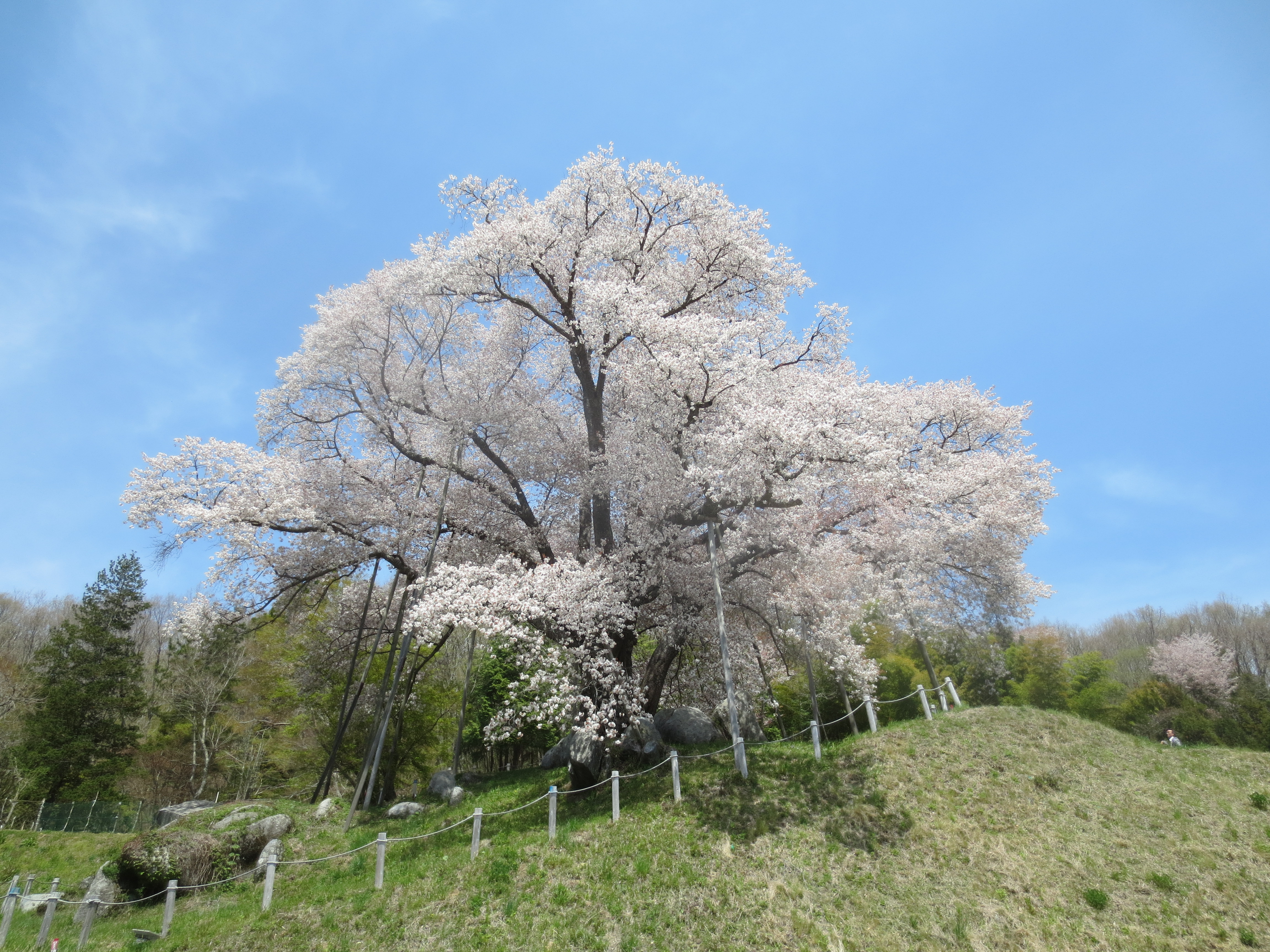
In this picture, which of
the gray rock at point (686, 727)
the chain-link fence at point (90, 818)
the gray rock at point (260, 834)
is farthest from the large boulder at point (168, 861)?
the chain-link fence at point (90, 818)

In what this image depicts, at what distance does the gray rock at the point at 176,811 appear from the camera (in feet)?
55.7

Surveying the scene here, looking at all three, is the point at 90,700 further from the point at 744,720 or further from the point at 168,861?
the point at 744,720

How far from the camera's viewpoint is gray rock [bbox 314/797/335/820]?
1548 cm

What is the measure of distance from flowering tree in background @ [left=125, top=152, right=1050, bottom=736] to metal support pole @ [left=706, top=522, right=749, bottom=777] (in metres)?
0.56

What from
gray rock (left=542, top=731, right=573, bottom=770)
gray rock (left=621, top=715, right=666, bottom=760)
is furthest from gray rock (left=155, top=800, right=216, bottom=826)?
gray rock (left=621, top=715, right=666, bottom=760)

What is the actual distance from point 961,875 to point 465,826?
350 inches

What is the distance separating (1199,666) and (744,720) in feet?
91.3

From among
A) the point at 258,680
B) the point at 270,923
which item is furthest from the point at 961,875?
the point at 258,680

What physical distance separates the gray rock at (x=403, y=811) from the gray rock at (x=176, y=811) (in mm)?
4715

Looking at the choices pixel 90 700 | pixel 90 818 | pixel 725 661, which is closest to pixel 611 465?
pixel 725 661

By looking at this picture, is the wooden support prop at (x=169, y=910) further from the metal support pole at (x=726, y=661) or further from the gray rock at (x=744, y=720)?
the gray rock at (x=744, y=720)

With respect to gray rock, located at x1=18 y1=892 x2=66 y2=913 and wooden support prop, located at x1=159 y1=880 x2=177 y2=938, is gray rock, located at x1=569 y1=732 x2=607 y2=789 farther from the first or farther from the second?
gray rock, located at x1=18 y1=892 x2=66 y2=913

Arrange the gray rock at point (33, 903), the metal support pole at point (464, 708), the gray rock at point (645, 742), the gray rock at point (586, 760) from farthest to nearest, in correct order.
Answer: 1. the metal support pole at point (464, 708)
2. the gray rock at point (645, 742)
3. the gray rock at point (586, 760)
4. the gray rock at point (33, 903)

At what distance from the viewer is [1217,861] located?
30.7ft
